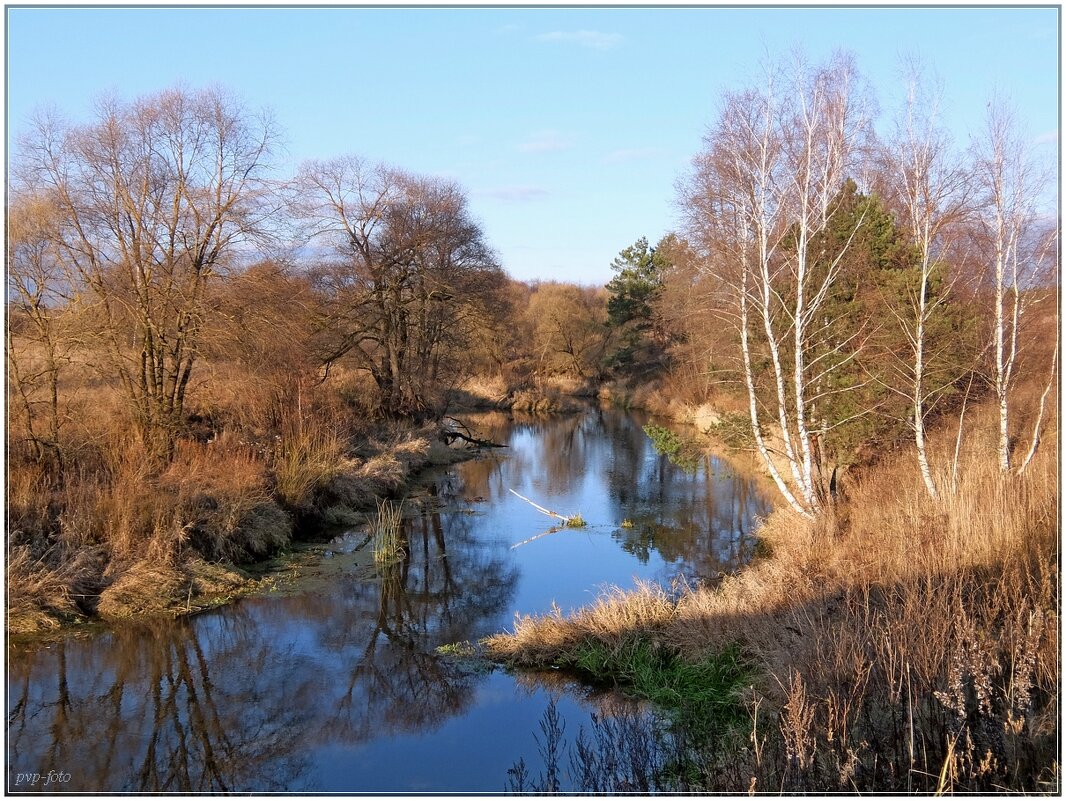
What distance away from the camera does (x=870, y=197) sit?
13031mm

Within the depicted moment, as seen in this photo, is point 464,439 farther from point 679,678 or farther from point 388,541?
point 679,678

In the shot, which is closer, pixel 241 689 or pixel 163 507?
pixel 241 689

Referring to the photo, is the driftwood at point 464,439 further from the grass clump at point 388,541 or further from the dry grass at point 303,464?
the grass clump at point 388,541

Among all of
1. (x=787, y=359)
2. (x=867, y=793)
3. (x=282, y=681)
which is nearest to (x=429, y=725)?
(x=282, y=681)

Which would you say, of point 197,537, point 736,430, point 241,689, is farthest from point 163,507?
point 736,430

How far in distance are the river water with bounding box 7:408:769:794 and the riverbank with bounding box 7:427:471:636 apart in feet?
1.49

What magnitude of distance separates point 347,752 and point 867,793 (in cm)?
381

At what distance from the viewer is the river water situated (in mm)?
5910

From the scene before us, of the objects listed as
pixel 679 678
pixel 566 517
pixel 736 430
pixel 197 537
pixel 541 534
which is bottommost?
pixel 679 678

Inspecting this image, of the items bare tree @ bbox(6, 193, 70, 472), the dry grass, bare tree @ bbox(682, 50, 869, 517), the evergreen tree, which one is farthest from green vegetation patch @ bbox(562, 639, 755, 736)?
the evergreen tree

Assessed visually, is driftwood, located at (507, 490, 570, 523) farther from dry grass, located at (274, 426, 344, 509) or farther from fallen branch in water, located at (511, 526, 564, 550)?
dry grass, located at (274, 426, 344, 509)

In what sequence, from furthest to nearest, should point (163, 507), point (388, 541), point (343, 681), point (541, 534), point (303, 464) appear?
point (303, 464)
point (541, 534)
point (388, 541)
point (163, 507)
point (343, 681)

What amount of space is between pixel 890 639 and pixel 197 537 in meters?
8.71

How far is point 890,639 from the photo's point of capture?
5.31m
